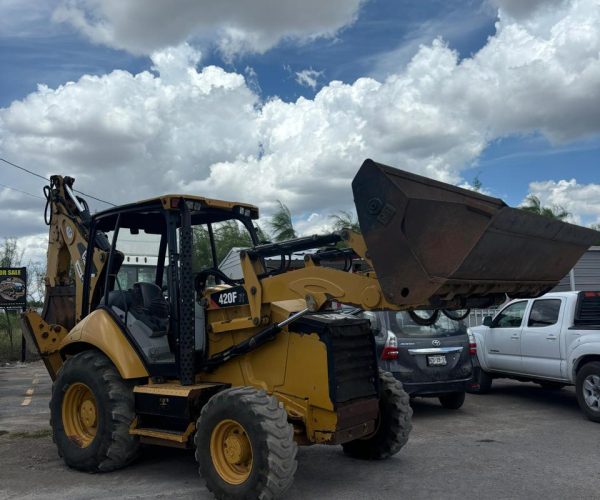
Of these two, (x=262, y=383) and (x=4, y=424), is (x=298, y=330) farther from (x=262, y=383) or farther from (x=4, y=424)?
(x=4, y=424)

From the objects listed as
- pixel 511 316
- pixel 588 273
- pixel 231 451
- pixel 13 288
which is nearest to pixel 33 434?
pixel 231 451

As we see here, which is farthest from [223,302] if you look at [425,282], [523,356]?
[523,356]

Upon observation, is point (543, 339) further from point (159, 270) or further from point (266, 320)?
point (159, 270)

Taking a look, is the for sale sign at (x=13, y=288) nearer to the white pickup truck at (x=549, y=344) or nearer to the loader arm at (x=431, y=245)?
the white pickup truck at (x=549, y=344)

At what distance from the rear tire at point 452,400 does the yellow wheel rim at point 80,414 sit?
212 inches

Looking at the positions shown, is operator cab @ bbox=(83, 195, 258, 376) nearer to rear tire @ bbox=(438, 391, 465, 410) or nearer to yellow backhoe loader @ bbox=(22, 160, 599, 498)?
yellow backhoe loader @ bbox=(22, 160, 599, 498)

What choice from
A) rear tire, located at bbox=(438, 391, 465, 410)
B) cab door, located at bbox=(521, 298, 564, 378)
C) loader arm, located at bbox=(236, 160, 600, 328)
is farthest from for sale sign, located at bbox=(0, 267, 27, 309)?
loader arm, located at bbox=(236, 160, 600, 328)

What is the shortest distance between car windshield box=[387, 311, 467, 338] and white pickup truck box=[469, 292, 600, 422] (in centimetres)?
73

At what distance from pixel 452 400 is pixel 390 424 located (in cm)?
376

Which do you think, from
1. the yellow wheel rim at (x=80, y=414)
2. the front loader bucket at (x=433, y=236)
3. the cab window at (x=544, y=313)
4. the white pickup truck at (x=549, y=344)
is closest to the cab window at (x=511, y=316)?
the white pickup truck at (x=549, y=344)

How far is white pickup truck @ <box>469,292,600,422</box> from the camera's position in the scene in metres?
9.21

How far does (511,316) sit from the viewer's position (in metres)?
11.1

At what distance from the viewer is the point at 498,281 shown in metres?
5.23

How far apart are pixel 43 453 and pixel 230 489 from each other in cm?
322
